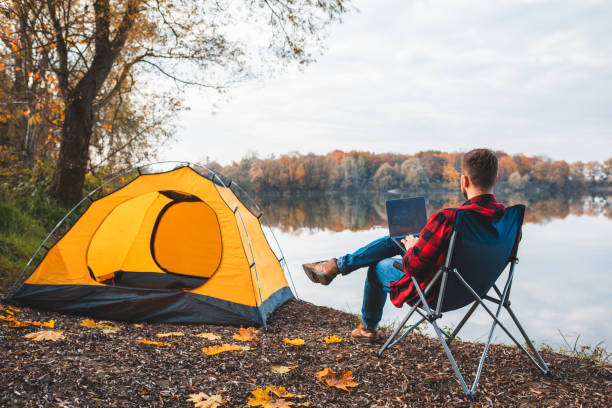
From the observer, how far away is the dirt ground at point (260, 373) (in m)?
2.59

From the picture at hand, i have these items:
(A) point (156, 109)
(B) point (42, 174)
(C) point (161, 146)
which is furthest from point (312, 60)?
(C) point (161, 146)

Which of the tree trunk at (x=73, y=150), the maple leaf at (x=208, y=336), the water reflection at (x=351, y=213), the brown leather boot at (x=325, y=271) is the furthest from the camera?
the water reflection at (x=351, y=213)

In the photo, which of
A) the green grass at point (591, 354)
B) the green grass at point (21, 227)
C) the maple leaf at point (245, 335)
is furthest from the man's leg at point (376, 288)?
the green grass at point (21, 227)

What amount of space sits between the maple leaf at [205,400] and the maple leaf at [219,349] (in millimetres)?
793

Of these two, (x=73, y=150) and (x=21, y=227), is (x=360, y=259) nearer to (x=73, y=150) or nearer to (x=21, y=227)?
(x=21, y=227)

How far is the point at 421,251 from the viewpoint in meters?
2.91

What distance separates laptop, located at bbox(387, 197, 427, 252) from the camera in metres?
3.47

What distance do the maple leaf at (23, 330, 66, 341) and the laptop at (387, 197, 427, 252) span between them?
268 cm

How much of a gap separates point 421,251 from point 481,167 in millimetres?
669

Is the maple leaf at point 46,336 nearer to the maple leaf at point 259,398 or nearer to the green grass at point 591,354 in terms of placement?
the maple leaf at point 259,398

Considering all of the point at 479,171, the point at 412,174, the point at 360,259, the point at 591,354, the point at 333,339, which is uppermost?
the point at 412,174

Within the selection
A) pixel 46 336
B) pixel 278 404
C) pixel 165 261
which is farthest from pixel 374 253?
pixel 165 261

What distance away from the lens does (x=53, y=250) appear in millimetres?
4930

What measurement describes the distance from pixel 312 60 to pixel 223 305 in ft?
15.6
